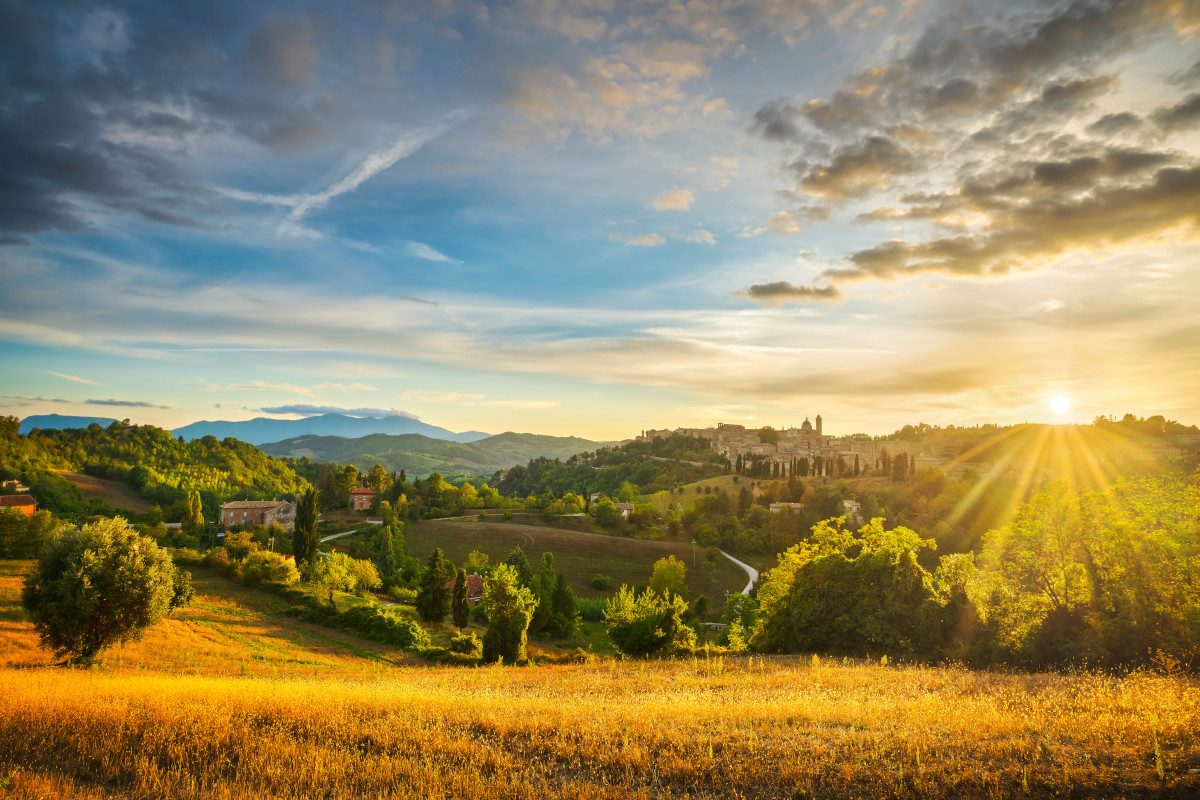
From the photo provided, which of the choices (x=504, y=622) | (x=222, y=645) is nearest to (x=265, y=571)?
(x=222, y=645)

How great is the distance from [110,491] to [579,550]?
309ft

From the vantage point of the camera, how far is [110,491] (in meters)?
100

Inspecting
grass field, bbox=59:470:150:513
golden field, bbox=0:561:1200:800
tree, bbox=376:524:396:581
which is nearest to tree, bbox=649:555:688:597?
tree, bbox=376:524:396:581

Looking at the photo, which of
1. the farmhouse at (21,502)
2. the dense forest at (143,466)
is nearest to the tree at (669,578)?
the dense forest at (143,466)

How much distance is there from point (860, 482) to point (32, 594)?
4842 inches

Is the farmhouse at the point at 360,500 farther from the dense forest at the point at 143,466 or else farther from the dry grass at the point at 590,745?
the dry grass at the point at 590,745

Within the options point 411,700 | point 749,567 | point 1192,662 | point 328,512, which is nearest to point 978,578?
point 1192,662

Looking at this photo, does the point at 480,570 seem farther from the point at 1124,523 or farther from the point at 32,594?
the point at 1124,523

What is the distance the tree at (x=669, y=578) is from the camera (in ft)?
196

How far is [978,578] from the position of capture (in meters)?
20.7

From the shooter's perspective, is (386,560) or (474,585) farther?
(386,560)

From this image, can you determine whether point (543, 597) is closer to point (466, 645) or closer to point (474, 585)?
point (466, 645)

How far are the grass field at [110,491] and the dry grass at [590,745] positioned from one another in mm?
111145

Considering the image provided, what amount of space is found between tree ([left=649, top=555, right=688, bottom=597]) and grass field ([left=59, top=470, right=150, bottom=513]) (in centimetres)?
9322
